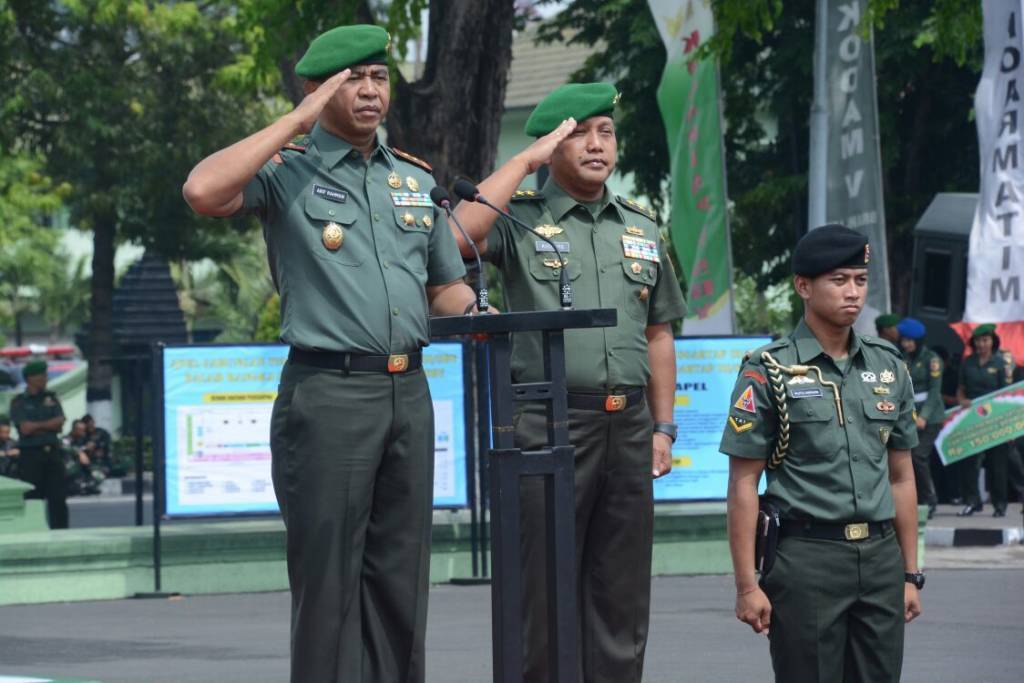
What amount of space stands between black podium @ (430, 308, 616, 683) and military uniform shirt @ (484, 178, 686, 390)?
1.14 m

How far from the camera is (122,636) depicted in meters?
10.2

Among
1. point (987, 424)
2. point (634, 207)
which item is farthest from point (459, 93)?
point (634, 207)

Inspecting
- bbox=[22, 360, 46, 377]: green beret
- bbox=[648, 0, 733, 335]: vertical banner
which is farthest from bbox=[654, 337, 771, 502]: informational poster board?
bbox=[22, 360, 46, 377]: green beret

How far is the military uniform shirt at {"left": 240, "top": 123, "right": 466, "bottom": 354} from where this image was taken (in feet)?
17.8

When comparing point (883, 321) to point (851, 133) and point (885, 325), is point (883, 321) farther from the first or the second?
point (851, 133)

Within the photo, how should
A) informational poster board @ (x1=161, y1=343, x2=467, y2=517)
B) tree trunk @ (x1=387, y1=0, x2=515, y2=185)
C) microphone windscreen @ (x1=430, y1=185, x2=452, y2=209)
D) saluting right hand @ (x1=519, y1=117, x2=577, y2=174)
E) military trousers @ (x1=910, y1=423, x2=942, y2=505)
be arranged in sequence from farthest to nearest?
1. military trousers @ (x1=910, y1=423, x2=942, y2=505)
2. tree trunk @ (x1=387, y1=0, x2=515, y2=185)
3. informational poster board @ (x1=161, y1=343, x2=467, y2=517)
4. saluting right hand @ (x1=519, y1=117, x2=577, y2=174)
5. microphone windscreen @ (x1=430, y1=185, x2=452, y2=209)

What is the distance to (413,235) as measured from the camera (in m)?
5.57

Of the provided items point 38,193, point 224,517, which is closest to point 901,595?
point 224,517

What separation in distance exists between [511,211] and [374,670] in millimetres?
1639

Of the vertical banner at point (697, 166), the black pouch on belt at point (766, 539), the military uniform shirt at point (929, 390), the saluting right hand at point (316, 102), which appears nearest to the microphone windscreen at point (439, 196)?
the saluting right hand at point (316, 102)

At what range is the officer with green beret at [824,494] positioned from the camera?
5.45 meters

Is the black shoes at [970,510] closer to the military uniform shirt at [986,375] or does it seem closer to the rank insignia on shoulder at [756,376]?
the military uniform shirt at [986,375]

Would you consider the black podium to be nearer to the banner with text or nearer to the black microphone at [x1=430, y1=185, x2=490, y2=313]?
the black microphone at [x1=430, y1=185, x2=490, y2=313]

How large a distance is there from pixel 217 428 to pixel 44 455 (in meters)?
5.92
